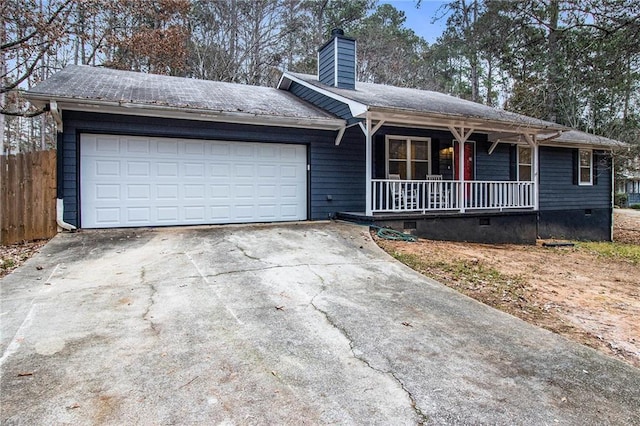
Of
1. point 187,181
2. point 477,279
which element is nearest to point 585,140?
point 477,279

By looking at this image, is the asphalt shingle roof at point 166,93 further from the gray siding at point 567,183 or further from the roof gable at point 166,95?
the gray siding at point 567,183

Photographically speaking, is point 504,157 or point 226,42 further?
point 226,42

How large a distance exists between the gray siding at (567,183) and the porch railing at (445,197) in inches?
96.6

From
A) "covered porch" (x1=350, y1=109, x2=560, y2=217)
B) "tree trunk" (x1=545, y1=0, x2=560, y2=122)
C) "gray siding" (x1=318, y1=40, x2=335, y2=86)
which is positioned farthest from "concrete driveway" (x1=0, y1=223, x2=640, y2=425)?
"gray siding" (x1=318, y1=40, x2=335, y2=86)

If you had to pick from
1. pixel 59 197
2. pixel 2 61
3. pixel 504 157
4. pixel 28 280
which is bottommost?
pixel 28 280

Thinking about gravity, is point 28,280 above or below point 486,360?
above

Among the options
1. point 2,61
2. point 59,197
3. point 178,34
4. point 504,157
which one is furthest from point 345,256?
point 178,34

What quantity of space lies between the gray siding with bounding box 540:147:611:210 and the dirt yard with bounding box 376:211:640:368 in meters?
4.98

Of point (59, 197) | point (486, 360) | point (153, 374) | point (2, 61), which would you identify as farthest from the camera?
point (2, 61)

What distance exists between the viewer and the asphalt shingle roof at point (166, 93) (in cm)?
721

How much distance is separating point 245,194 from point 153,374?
6.46 meters

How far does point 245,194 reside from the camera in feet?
28.8

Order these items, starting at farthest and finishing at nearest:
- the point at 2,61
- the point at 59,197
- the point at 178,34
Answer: the point at 178,34 < the point at 2,61 < the point at 59,197

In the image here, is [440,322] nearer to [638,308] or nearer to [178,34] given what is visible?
[638,308]
